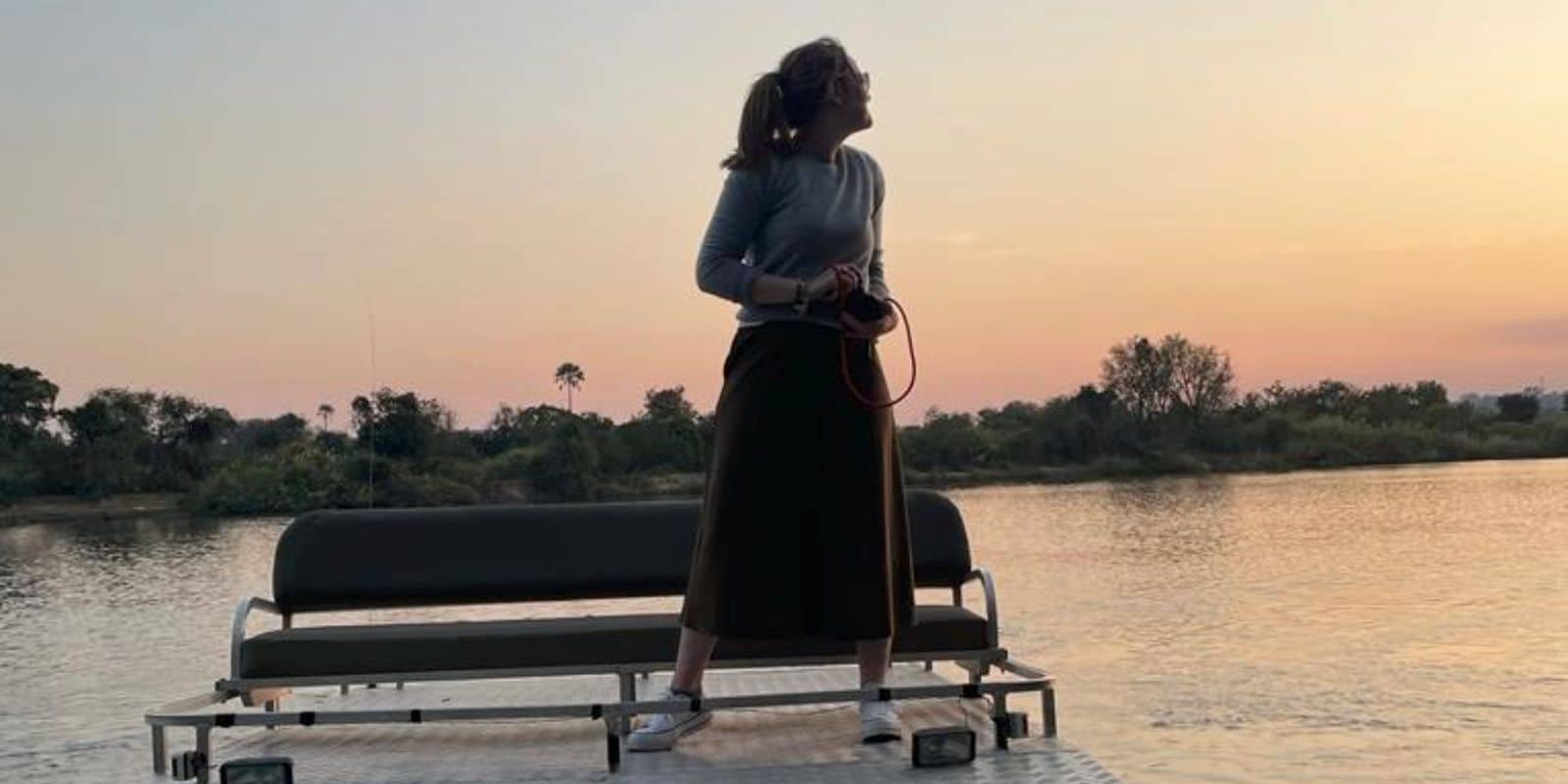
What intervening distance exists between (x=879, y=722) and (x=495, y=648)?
51.6 inches

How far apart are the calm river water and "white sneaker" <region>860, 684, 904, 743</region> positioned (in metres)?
2.68

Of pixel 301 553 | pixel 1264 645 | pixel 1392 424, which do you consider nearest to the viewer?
pixel 301 553

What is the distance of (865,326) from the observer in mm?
3752

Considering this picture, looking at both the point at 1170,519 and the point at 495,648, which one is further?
the point at 1170,519

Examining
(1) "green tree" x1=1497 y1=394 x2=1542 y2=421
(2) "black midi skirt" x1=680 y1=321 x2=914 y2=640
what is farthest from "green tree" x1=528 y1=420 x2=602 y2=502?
(1) "green tree" x1=1497 y1=394 x2=1542 y2=421

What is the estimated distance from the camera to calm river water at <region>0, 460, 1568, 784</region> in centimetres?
695

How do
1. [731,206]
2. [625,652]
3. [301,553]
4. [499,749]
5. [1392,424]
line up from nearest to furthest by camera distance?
[731,206]
[499,749]
[625,652]
[301,553]
[1392,424]

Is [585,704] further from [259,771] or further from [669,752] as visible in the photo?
[259,771]

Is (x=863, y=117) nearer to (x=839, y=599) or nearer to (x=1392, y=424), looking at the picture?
(x=839, y=599)

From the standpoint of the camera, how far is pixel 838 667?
17.9 ft

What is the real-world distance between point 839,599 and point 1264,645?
7979 mm

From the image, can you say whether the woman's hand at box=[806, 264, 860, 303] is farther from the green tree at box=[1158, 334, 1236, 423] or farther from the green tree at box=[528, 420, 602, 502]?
the green tree at box=[1158, 334, 1236, 423]

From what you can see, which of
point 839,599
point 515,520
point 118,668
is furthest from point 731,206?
point 118,668

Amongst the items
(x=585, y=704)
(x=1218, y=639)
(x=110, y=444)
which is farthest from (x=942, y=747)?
(x=110, y=444)
